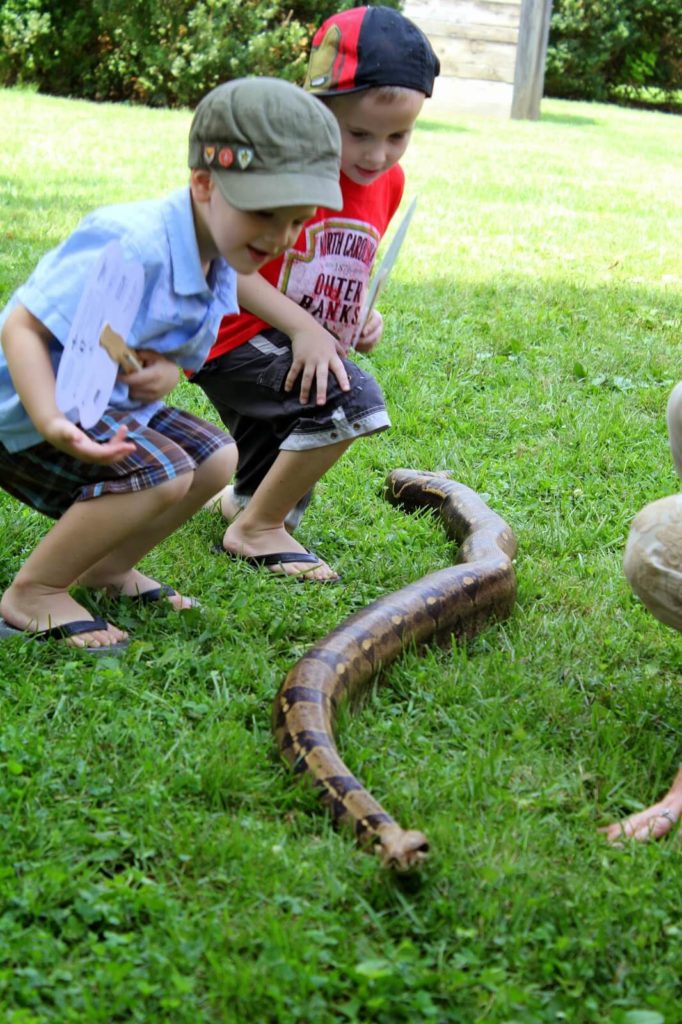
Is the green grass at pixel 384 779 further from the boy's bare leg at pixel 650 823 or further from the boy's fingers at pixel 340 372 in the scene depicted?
the boy's fingers at pixel 340 372

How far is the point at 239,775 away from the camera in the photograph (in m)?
2.56

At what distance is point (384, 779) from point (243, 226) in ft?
4.27

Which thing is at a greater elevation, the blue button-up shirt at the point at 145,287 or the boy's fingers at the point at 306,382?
the blue button-up shirt at the point at 145,287

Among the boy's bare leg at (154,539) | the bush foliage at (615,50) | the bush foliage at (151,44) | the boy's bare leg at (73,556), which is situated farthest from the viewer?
the bush foliage at (615,50)

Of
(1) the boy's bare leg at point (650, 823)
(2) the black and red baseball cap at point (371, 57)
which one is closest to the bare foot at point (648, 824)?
(1) the boy's bare leg at point (650, 823)

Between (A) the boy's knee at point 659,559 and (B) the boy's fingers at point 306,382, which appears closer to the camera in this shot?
(A) the boy's knee at point 659,559

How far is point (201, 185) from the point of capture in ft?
9.07

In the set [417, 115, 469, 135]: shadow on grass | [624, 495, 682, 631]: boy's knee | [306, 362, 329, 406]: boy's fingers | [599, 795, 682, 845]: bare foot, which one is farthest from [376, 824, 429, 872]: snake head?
[417, 115, 469, 135]: shadow on grass

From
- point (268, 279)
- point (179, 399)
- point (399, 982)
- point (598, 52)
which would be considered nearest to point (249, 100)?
point (268, 279)

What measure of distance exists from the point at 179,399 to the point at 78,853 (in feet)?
9.52

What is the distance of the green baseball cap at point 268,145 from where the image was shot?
258 centimetres

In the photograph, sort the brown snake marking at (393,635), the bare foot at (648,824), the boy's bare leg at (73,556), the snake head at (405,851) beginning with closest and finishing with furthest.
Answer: the snake head at (405,851) < the brown snake marking at (393,635) < the bare foot at (648,824) < the boy's bare leg at (73,556)

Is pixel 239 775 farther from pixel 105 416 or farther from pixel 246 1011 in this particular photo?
pixel 105 416

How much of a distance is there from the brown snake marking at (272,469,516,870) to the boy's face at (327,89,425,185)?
120cm
